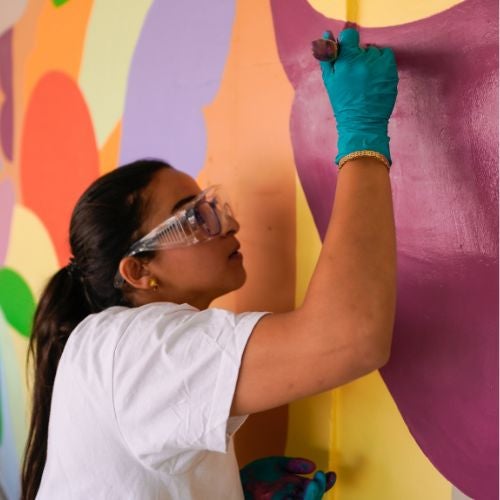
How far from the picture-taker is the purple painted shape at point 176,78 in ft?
3.48

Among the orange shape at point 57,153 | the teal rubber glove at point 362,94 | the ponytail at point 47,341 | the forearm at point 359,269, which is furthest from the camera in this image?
the orange shape at point 57,153

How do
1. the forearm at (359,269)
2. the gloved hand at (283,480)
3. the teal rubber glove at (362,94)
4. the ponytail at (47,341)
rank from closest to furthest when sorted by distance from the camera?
1. the forearm at (359,269)
2. the teal rubber glove at (362,94)
3. the gloved hand at (283,480)
4. the ponytail at (47,341)

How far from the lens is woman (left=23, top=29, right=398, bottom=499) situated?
24.0 inches

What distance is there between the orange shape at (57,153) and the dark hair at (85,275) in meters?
0.47

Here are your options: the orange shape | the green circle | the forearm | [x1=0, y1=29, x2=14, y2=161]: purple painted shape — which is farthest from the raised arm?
[x1=0, y1=29, x2=14, y2=161]: purple painted shape

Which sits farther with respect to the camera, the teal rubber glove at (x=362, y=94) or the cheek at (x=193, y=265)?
the cheek at (x=193, y=265)

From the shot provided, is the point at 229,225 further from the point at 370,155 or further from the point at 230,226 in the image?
the point at 370,155

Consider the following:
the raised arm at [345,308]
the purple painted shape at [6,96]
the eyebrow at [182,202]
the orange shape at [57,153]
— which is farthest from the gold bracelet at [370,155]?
the purple painted shape at [6,96]

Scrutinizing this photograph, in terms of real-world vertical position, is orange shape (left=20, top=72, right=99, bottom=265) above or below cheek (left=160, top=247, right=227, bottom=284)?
above

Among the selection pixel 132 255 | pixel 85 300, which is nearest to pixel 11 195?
pixel 85 300

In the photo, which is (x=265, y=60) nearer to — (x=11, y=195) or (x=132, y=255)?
(x=132, y=255)

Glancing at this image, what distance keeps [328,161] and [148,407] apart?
46cm

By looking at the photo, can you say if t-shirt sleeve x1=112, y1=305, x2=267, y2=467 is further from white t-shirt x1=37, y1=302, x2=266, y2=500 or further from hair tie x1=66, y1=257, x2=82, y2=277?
hair tie x1=66, y1=257, x2=82, y2=277

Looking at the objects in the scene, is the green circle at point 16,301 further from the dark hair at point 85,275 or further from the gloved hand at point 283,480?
the gloved hand at point 283,480
